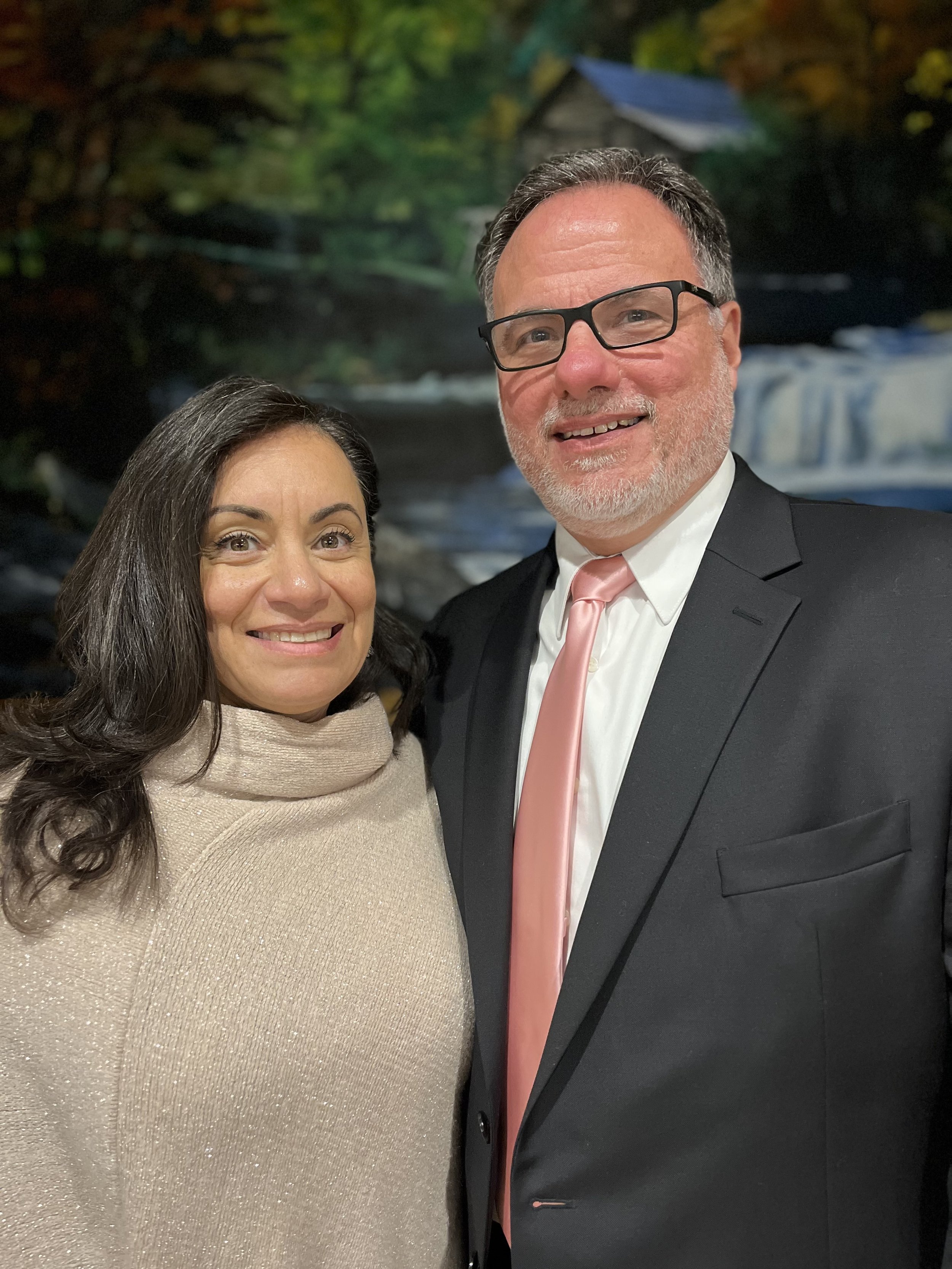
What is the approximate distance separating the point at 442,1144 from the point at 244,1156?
11.9 inches

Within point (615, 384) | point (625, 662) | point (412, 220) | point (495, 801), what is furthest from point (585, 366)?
point (412, 220)

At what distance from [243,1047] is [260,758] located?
40 centimetres

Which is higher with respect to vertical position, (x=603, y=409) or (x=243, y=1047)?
(x=603, y=409)

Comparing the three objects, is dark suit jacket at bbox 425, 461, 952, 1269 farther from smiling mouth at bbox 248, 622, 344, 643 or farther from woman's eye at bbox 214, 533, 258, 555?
woman's eye at bbox 214, 533, 258, 555

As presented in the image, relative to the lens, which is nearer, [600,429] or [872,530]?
[872,530]

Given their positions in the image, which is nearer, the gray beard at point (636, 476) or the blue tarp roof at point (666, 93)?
the gray beard at point (636, 476)

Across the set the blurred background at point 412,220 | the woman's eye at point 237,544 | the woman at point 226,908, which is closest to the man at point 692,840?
the woman at point 226,908

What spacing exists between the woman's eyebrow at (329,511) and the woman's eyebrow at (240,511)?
75mm

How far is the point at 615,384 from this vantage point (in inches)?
59.8

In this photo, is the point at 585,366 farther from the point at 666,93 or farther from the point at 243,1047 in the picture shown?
the point at 666,93

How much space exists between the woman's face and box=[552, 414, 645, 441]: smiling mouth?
1.17 ft

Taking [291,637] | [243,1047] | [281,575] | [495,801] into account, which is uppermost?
[281,575]

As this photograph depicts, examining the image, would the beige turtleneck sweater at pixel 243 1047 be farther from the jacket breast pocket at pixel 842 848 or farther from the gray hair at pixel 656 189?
the gray hair at pixel 656 189

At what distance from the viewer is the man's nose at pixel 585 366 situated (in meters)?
1.50
